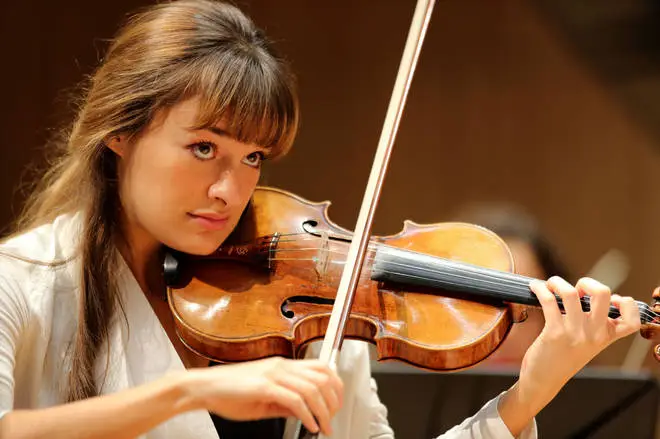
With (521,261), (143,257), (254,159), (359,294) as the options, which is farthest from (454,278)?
(521,261)

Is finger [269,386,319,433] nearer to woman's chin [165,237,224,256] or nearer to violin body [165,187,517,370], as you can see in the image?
violin body [165,187,517,370]

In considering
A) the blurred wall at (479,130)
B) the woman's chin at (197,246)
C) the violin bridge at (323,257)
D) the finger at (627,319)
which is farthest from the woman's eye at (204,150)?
the blurred wall at (479,130)

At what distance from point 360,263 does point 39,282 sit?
1.58 feet

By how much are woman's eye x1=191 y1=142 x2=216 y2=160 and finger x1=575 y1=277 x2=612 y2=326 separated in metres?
Result: 0.54

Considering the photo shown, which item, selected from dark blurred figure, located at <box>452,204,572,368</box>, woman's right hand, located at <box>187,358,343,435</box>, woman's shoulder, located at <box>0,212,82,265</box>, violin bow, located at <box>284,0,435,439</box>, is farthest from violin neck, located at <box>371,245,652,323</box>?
dark blurred figure, located at <box>452,204,572,368</box>

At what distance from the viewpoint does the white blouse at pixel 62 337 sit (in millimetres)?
1049

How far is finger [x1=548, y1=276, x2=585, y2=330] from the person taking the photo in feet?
3.25

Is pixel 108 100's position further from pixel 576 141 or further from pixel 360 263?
pixel 576 141

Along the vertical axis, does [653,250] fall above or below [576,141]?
below

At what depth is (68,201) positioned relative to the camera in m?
1.24

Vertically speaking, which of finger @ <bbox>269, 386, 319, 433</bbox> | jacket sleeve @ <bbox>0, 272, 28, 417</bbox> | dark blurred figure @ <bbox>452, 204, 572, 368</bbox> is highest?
finger @ <bbox>269, 386, 319, 433</bbox>

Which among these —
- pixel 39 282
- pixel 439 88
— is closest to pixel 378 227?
pixel 439 88

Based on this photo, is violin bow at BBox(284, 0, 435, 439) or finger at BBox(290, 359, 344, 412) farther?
violin bow at BBox(284, 0, 435, 439)

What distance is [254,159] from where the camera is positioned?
1147 mm
